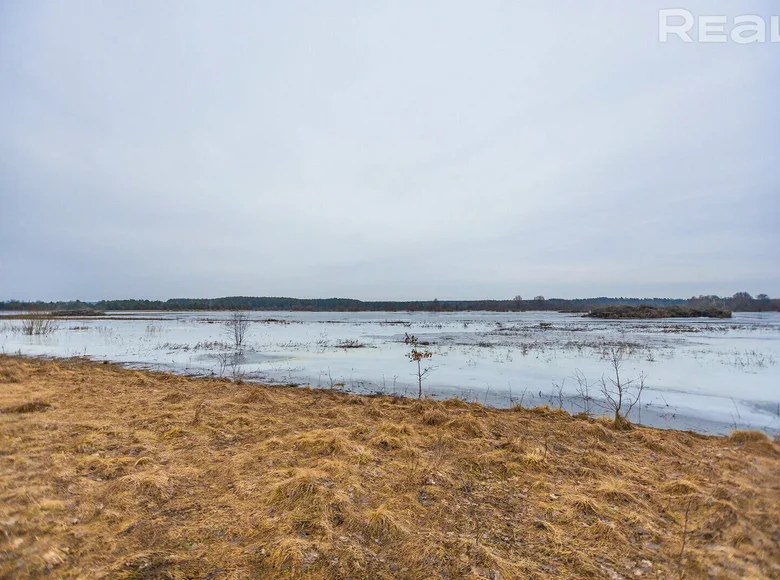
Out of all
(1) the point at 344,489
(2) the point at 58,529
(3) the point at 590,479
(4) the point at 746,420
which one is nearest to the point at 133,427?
(2) the point at 58,529

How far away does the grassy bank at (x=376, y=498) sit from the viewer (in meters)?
3.01

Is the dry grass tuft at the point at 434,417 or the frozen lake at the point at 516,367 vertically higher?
the dry grass tuft at the point at 434,417

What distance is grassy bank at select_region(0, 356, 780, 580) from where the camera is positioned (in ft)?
9.89

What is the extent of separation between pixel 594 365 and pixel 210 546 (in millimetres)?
14260

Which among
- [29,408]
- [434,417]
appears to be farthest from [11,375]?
[434,417]

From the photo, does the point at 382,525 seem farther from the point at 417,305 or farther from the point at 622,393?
the point at 417,305

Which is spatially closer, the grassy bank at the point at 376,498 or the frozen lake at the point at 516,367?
the grassy bank at the point at 376,498

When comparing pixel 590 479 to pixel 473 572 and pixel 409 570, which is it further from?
pixel 409 570

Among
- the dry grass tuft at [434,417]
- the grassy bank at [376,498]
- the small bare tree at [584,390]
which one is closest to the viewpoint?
the grassy bank at [376,498]

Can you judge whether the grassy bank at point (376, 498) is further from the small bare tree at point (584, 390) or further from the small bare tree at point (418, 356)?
the small bare tree at point (418, 356)

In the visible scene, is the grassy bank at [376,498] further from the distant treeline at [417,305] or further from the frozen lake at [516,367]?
the distant treeline at [417,305]

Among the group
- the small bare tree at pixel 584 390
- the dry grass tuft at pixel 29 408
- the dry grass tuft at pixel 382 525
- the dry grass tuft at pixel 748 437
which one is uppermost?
the dry grass tuft at pixel 29 408

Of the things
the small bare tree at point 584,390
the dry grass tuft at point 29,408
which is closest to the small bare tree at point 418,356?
the small bare tree at point 584,390

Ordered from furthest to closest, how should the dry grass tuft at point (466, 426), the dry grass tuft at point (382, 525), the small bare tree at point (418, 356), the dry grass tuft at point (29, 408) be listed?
the small bare tree at point (418, 356) < the dry grass tuft at point (29, 408) < the dry grass tuft at point (466, 426) < the dry grass tuft at point (382, 525)
